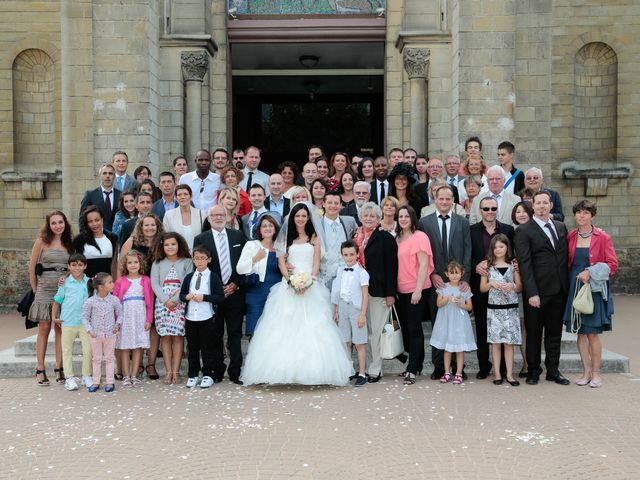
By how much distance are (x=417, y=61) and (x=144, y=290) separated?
26.1 ft

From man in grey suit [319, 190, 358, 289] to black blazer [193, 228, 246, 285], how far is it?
0.95 meters

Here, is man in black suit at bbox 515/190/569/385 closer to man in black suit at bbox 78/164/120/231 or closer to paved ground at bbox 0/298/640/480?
paved ground at bbox 0/298/640/480

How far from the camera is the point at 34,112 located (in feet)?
54.9

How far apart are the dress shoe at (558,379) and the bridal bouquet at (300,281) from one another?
2751mm

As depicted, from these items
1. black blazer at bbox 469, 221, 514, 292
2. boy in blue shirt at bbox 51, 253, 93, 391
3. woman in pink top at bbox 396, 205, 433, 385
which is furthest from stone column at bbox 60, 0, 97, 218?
black blazer at bbox 469, 221, 514, 292

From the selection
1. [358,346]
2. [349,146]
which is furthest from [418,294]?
[349,146]

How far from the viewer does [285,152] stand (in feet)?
78.0

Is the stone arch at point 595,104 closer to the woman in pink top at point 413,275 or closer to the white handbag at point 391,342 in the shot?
the woman in pink top at point 413,275

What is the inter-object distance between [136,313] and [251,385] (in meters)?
1.45

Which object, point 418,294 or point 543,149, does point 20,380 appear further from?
point 543,149

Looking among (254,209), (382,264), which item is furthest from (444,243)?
(254,209)

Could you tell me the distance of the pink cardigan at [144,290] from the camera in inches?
320

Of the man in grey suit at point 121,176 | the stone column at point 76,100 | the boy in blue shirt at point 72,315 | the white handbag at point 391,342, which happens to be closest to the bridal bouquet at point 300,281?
the white handbag at point 391,342

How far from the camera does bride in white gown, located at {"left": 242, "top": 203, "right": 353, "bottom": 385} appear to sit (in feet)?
25.1
